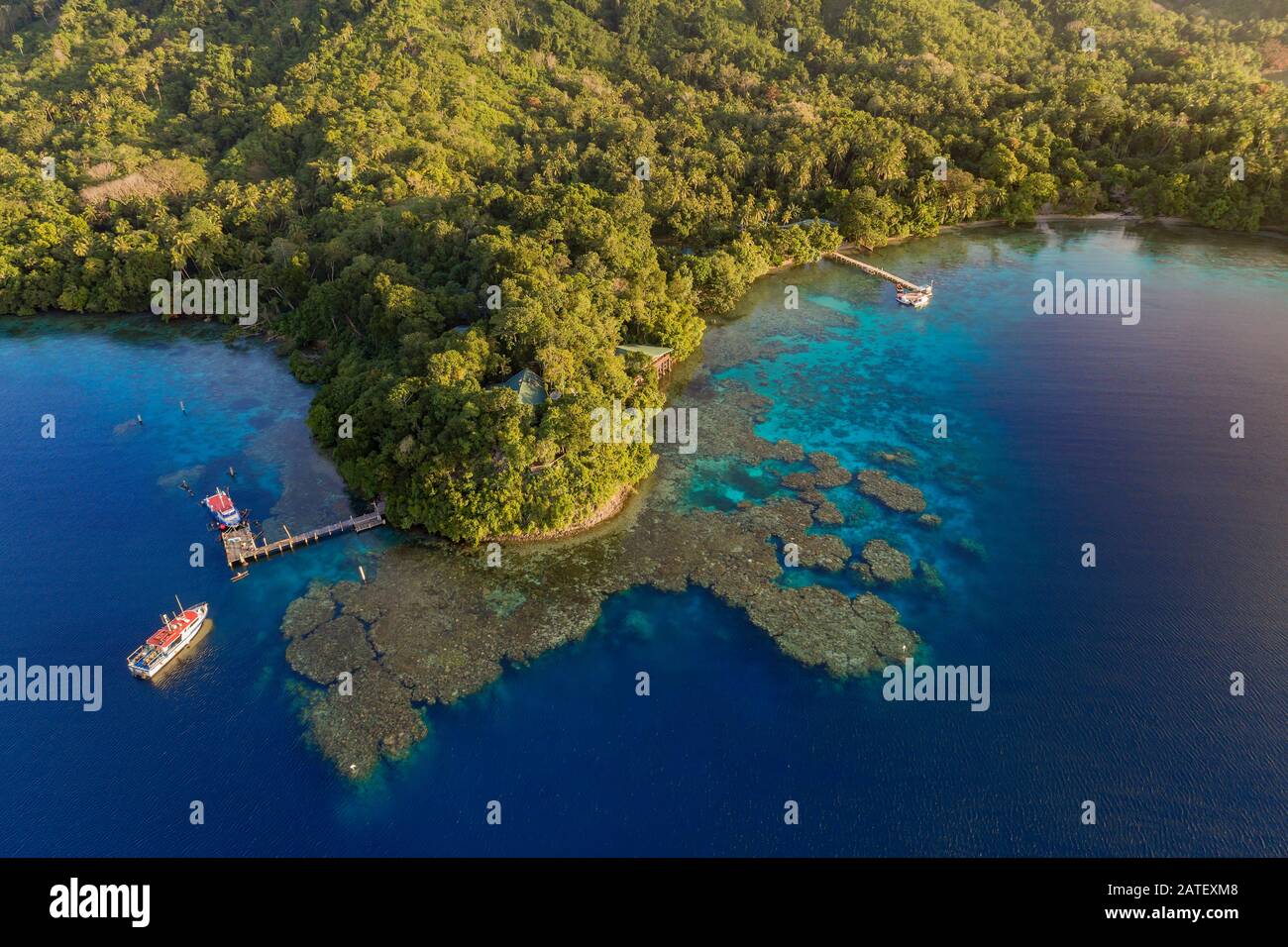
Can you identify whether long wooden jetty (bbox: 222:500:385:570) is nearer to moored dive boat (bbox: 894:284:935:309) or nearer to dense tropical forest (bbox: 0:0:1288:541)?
dense tropical forest (bbox: 0:0:1288:541)

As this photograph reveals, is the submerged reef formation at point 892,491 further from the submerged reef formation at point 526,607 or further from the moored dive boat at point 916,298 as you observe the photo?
the moored dive boat at point 916,298

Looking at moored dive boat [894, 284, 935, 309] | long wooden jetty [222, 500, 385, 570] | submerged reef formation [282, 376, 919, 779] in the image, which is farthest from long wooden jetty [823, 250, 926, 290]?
long wooden jetty [222, 500, 385, 570]

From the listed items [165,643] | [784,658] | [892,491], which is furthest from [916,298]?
[165,643]

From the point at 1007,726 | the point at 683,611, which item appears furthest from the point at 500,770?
the point at 1007,726

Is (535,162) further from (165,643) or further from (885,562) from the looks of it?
(165,643)

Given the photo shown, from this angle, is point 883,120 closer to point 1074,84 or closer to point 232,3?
point 1074,84

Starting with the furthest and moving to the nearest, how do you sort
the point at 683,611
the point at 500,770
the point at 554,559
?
the point at 554,559 < the point at 683,611 < the point at 500,770
